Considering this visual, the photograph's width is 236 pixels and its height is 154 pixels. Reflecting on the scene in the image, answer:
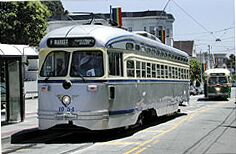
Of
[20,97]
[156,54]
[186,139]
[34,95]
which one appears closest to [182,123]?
[156,54]

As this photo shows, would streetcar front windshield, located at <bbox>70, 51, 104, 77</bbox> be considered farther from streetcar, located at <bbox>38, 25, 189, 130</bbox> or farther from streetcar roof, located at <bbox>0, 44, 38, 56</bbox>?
streetcar roof, located at <bbox>0, 44, 38, 56</bbox>

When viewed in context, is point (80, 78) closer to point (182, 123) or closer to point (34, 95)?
point (182, 123)

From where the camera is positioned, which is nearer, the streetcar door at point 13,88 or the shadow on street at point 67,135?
the shadow on street at point 67,135

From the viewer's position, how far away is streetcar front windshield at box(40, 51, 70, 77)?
13.3 m

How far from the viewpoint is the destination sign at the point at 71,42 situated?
43.4 ft

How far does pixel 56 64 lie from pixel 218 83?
2960cm

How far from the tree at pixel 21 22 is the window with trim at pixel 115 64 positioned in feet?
77.9

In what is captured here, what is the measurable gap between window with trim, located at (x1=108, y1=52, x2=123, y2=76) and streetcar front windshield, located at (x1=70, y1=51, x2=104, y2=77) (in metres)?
0.37

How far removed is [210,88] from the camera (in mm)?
41406

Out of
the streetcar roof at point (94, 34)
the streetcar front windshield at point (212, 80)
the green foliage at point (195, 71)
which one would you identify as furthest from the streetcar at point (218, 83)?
the green foliage at point (195, 71)

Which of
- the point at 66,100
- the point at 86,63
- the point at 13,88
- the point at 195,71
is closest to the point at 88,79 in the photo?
the point at 86,63

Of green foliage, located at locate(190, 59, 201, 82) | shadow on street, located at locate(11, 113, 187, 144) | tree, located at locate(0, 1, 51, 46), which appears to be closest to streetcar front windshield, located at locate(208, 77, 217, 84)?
tree, located at locate(0, 1, 51, 46)

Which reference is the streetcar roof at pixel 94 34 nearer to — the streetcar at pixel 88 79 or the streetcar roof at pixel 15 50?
the streetcar at pixel 88 79

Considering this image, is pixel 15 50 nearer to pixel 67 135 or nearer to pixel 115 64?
pixel 67 135
